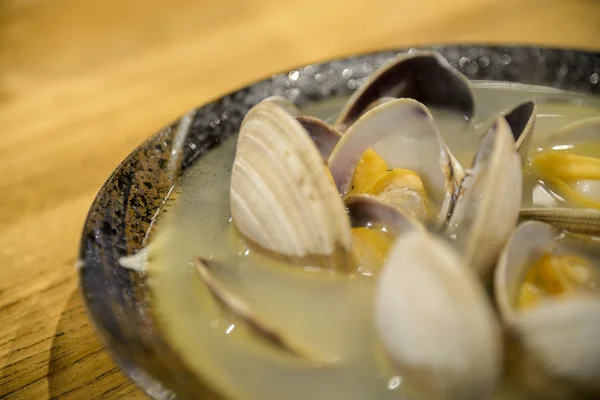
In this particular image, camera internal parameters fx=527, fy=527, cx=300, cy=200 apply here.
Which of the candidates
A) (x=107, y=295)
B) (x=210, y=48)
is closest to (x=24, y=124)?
(x=210, y=48)

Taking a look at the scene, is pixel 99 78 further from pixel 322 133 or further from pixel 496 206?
pixel 496 206

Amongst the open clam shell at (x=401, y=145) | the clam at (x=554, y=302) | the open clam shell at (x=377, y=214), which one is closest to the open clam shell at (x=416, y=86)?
the open clam shell at (x=401, y=145)

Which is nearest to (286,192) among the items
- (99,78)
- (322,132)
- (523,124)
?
(322,132)

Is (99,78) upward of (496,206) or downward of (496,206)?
upward

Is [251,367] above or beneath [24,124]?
beneath

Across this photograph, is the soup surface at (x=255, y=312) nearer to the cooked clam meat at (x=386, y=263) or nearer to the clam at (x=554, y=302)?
the cooked clam meat at (x=386, y=263)

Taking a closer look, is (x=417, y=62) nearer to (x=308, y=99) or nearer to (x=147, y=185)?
(x=308, y=99)
